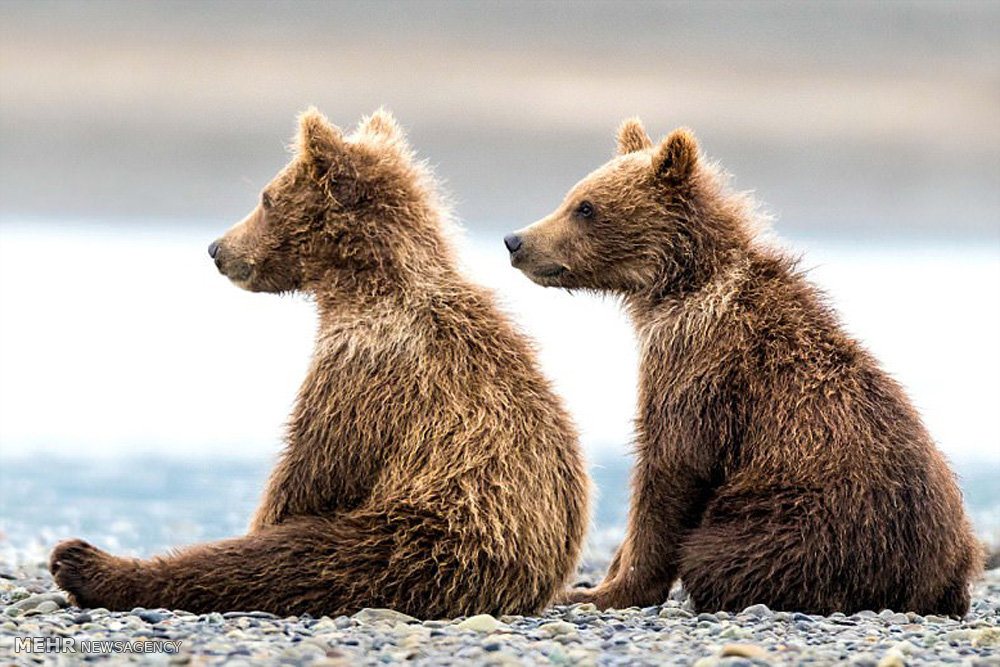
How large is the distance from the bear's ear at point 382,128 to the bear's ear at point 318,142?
→ 328 mm

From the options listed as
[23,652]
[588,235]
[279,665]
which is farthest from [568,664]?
[588,235]

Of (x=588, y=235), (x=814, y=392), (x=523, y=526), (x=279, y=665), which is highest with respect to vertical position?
(x=588, y=235)

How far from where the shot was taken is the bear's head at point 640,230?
7422mm

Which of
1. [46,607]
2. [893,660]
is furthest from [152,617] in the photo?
Answer: [893,660]

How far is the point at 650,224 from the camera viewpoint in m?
7.43

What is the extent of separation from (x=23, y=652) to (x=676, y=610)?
2.90 meters

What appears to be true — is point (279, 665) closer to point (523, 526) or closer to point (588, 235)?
point (523, 526)

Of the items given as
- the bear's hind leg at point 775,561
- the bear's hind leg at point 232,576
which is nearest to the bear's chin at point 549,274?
the bear's hind leg at point 775,561

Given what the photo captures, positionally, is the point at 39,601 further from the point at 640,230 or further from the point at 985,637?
the point at 985,637

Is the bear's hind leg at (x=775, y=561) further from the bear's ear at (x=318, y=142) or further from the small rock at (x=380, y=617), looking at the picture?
the bear's ear at (x=318, y=142)

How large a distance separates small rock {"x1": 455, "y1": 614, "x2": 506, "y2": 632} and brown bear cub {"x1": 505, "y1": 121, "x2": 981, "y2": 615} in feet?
3.63

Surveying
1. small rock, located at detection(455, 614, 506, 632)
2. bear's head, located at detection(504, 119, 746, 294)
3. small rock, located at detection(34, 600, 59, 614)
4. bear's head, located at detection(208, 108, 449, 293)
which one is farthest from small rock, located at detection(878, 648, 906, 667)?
small rock, located at detection(34, 600, 59, 614)

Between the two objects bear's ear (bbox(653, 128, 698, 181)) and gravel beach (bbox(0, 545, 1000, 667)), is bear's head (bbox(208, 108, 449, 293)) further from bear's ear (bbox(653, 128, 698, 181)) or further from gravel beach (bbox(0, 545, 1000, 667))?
gravel beach (bbox(0, 545, 1000, 667))

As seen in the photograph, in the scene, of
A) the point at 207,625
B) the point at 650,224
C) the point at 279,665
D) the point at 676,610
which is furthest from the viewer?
the point at 650,224
